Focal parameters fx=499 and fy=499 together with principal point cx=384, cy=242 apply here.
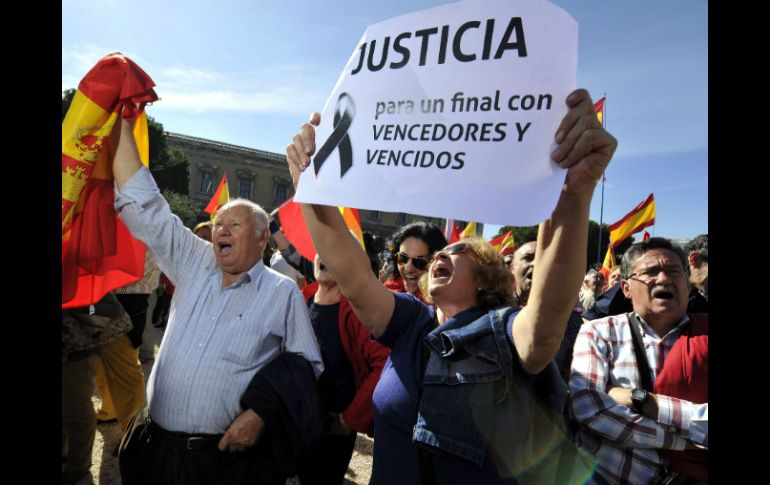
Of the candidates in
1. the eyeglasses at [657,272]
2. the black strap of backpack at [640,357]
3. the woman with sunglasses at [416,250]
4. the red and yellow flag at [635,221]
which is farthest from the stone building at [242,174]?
the black strap of backpack at [640,357]

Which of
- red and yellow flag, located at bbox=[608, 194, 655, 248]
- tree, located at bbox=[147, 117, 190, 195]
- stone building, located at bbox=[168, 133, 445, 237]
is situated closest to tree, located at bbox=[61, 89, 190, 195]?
tree, located at bbox=[147, 117, 190, 195]

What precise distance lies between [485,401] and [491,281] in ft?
2.06

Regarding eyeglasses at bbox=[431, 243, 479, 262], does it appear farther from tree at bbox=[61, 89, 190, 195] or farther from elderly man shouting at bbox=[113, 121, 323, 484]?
tree at bbox=[61, 89, 190, 195]

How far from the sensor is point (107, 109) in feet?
7.77

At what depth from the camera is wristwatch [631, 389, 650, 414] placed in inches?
85.0

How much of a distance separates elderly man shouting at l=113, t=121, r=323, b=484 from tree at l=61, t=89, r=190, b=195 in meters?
34.3

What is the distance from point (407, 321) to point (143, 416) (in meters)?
1.61

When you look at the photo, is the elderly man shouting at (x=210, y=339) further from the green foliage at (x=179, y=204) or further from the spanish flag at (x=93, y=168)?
the green foliage at (x=179, y=204)

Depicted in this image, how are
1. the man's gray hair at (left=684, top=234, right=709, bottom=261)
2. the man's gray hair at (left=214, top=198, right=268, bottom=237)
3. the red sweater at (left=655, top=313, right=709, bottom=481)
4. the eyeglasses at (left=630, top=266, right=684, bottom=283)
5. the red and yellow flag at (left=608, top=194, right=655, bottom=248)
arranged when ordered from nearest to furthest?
the red sweater at (left=655, top=313, right=709, bottom=481), the eyeglasses at (left=630, top=266, right=684, bottom=283), the man's gray hair at (left=214, top=198, right=268, bottom=237), the man's gray hair at (left=684, top=234, right=709, bottom=261), the red and yellow flag at (left=608, top=194, right=655, bottom=248)

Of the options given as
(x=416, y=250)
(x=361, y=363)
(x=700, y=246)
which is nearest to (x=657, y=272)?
(x=361, y=363)

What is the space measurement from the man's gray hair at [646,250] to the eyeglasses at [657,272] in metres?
0.08

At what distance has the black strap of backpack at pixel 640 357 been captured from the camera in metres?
2.29

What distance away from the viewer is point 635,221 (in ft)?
29.1
